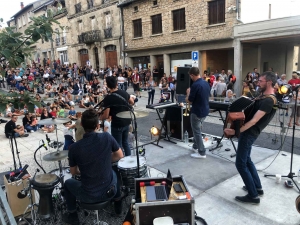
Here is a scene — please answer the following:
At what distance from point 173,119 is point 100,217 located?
3925 millimetres

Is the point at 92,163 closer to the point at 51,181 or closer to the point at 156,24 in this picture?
the point at 51,181

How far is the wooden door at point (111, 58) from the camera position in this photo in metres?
25.4

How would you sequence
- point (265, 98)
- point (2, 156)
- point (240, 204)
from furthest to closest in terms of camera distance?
point (2, 156) < point (240, 204) < point (265, 98)

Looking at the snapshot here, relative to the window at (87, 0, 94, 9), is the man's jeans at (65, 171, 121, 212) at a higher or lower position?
lower

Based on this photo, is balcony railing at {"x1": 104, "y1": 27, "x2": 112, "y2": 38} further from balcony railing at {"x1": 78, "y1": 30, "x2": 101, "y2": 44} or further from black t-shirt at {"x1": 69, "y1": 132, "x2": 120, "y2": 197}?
black t-shirt at {"x1": 69, "y1": 132, "x2": 120, "y2": 197}

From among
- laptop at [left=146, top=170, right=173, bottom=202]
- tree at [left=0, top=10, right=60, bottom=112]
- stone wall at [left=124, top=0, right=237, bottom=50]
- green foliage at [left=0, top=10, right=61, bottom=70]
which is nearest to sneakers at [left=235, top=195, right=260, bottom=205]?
laptop at [left=146, top=170, right=173, bottom=202]

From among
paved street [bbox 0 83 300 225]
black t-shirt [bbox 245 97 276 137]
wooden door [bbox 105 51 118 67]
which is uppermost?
wooden door [bbox 105 51 118 67]

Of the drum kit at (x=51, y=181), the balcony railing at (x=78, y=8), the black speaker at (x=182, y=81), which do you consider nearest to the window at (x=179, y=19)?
the black speaker at (x=182, y=81)

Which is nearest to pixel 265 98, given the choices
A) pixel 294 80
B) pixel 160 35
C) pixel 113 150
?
pixel 113 150

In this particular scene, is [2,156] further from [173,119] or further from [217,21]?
[217,21]

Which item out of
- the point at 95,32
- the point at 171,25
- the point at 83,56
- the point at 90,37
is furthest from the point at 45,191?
the point at 83,56

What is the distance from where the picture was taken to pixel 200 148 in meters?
5.72

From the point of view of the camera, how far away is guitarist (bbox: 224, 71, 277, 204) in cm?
352

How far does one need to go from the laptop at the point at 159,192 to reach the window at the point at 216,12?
15.4m
